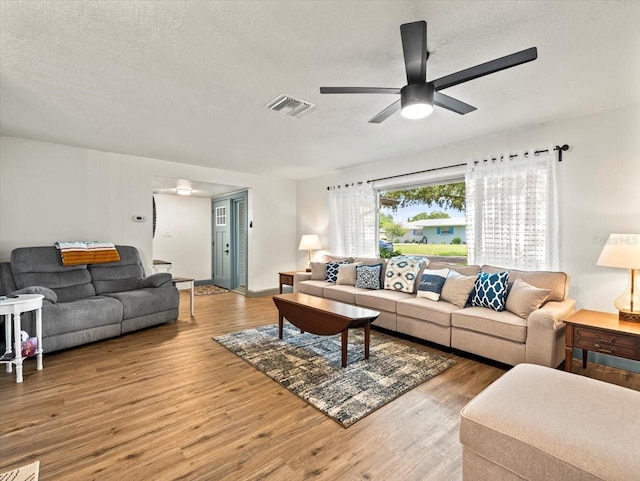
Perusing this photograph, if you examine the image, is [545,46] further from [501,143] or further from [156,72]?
[156,72]

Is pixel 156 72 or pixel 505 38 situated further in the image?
pixel 156 72

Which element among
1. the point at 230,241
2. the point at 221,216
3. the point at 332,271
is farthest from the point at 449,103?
the point at 221,216

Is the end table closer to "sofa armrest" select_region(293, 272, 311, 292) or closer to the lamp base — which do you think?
the lamp base

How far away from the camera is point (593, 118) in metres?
3.03

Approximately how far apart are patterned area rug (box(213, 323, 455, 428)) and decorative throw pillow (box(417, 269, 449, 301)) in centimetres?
63

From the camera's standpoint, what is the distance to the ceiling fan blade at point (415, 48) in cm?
158

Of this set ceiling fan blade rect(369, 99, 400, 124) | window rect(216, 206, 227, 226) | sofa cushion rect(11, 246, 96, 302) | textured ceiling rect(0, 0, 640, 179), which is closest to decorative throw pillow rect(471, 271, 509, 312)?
textured ceiling rect(0, 0, 640, 179)

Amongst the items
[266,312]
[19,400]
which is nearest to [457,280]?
[266,312]

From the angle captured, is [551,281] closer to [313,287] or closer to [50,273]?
[313,287]

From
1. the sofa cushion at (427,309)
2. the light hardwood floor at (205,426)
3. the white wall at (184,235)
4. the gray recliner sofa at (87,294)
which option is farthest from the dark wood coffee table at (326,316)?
the white wall at (184,235)

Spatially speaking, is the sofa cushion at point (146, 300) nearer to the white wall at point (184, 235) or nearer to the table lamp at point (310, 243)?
the table lamp at point (310, 243)

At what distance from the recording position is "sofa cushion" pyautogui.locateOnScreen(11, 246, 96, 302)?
352cm

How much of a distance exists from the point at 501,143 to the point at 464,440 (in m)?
3.34

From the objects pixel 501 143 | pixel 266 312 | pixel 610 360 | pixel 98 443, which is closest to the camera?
pixel 98 443
